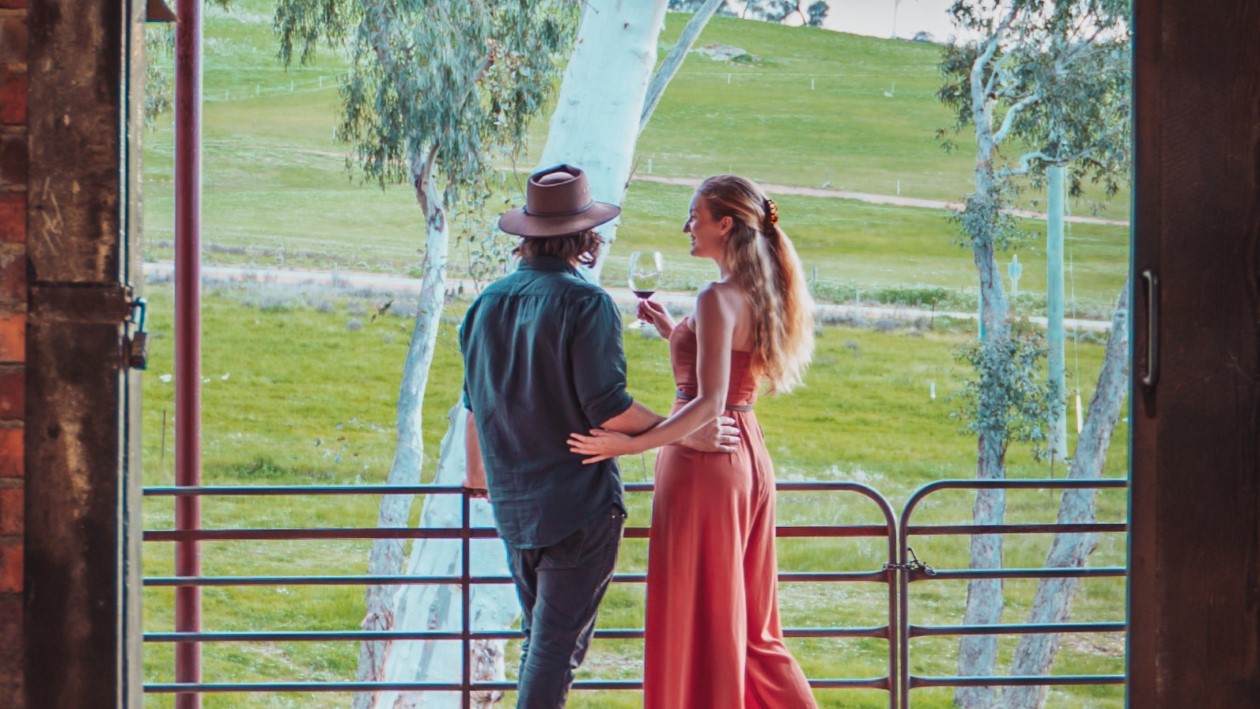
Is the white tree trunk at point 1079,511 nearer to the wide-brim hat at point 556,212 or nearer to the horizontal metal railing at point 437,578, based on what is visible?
the horizontal metal railing at point 437,578

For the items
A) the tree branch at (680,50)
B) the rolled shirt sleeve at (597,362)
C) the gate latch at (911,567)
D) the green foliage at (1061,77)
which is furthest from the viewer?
the green foliage at (1061,77)

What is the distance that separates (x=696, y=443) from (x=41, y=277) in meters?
1.48

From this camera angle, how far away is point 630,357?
15.2 metres

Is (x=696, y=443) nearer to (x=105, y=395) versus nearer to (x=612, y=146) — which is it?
(x=105, y=395)

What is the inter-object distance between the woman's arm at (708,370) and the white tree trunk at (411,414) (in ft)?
24.3

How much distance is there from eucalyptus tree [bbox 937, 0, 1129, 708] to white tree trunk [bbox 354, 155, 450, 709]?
4646 millimetres

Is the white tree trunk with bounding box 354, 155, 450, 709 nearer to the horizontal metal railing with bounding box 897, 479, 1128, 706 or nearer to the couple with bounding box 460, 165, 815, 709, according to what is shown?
the couple with bounding box 460, 165, 815, 709

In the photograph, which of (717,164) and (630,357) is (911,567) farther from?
(717,164)

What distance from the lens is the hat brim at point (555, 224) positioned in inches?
110

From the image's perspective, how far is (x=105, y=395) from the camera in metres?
2.07

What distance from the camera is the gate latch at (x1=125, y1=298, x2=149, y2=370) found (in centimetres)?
209

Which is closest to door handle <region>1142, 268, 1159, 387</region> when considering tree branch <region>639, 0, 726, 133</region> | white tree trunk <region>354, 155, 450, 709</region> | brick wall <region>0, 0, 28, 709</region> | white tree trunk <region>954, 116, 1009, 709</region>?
brick wall <region>0, 0, 28, 709</region>

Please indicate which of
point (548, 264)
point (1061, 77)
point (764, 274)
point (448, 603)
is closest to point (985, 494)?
point (1061, 77)

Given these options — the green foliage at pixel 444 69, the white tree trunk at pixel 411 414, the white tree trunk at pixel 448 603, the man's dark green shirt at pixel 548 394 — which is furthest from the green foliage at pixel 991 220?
the man's dark green shirt at pixel 548 394
